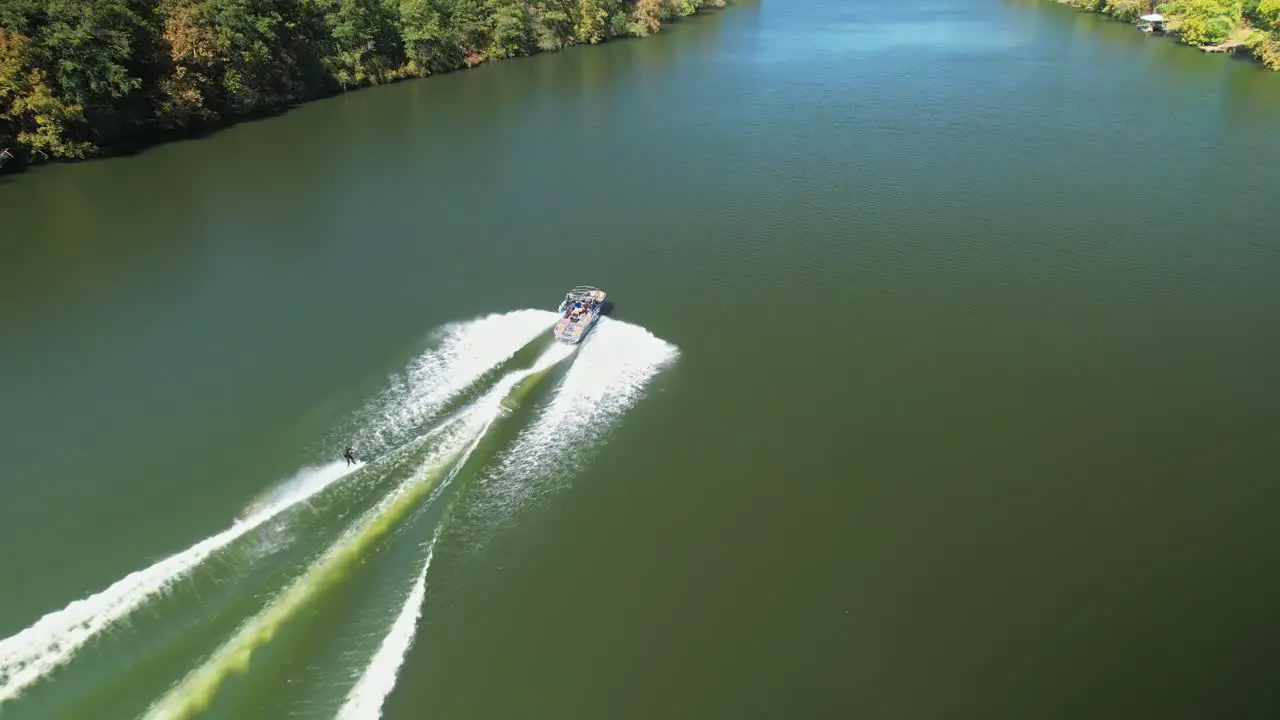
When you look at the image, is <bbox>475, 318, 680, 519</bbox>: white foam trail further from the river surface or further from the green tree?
the green tree

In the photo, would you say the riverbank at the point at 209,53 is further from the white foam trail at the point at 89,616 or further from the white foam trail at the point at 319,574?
the white foam trail at the point at 89,616

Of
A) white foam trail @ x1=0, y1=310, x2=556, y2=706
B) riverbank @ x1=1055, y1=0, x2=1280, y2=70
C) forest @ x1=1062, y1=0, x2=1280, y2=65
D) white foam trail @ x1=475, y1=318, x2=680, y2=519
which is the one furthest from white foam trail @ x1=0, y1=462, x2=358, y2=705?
riverbank @ x1=1055, y1=0, x2=1280, y2=70

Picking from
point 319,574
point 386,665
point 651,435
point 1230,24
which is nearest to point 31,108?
point 319,574

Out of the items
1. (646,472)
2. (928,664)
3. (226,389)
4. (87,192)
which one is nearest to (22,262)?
(87,192)

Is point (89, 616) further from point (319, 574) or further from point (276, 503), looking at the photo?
point (319, 574)

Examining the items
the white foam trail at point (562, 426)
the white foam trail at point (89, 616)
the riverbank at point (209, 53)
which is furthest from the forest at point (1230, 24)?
the white foam trail at point (89, 616)

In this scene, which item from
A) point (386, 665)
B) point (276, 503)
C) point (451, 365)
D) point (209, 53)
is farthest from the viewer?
point (209, 53)
